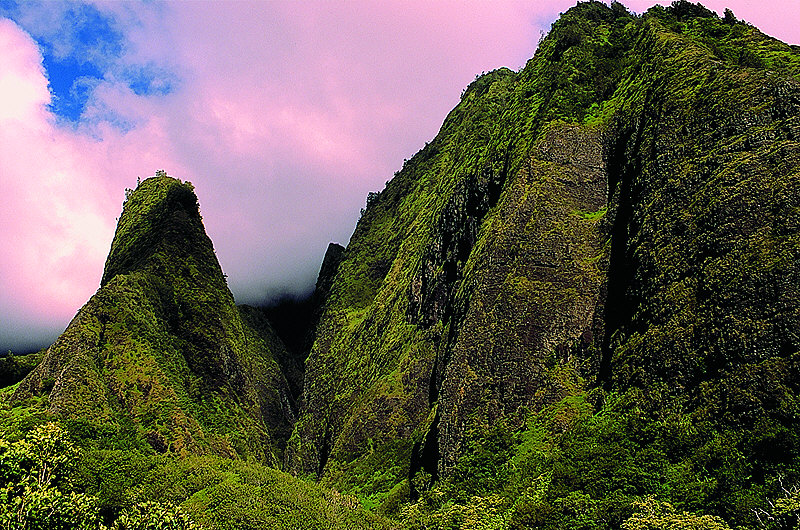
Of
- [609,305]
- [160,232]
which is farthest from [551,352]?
[160,232]

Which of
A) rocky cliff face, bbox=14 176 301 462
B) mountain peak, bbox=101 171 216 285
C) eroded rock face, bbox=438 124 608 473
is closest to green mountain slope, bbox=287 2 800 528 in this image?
eroded rock face, bbox=438 124 608 473

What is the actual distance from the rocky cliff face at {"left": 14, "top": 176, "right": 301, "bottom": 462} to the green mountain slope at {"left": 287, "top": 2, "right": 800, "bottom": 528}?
82.9ft

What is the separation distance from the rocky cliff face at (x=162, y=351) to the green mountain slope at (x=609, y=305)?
25.3m

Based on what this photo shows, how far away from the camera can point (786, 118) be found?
55344 millimetres

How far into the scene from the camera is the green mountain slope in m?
46.2

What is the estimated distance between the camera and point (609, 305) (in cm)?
6856

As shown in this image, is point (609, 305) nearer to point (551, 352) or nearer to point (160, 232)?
point (551, 352)

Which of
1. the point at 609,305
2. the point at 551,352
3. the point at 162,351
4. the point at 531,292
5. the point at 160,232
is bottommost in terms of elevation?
the point at 162,351

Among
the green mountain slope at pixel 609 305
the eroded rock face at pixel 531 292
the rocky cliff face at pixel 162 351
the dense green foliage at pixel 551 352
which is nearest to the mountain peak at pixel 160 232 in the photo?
the rocky cliff face at pixel 162 351

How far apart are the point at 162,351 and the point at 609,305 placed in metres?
83.1

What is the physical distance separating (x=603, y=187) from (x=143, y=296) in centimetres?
9085

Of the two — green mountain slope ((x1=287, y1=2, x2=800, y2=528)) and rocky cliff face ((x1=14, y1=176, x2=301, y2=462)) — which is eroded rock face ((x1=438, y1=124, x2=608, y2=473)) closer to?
green mountain slope ((x1=287, y1=2, x2=800, y2=528))

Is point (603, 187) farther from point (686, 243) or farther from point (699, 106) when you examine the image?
point (686, 243)

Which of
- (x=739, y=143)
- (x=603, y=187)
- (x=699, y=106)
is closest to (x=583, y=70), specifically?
(x=603, y=187)
